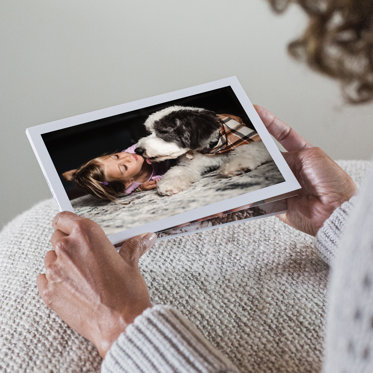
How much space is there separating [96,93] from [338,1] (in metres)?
1.00

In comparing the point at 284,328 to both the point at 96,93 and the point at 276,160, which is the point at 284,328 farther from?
the point at 96,93

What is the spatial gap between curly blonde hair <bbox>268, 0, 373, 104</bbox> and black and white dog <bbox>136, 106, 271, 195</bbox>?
0.64 feet

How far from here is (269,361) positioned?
0.57 meters

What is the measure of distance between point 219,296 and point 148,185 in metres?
0.17

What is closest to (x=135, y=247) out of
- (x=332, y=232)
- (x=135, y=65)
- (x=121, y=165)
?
(x=121, y=165)

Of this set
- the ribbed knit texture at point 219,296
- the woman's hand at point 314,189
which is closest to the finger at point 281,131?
the woman's hand at point 314,189

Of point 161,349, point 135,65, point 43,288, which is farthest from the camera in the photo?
point 135,65

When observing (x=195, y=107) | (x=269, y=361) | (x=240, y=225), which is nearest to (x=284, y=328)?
(x=269, y=361)

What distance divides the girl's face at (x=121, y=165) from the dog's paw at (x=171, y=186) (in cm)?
4

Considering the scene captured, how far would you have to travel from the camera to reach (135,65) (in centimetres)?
142

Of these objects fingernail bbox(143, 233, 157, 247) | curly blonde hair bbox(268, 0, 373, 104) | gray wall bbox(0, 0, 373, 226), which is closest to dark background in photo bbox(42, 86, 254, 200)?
fingernail bbox(143, 233, 157, 247)

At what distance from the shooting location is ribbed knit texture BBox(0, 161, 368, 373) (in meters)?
0.58

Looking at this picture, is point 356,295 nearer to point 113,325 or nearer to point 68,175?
point 113,325

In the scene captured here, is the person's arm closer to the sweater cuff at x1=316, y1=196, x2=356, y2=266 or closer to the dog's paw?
the dog's paw
